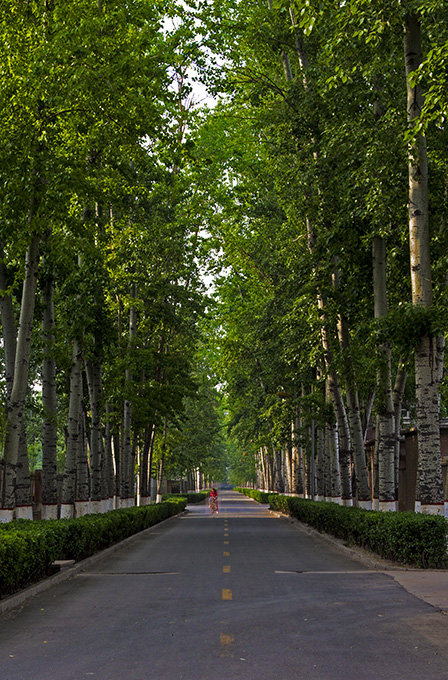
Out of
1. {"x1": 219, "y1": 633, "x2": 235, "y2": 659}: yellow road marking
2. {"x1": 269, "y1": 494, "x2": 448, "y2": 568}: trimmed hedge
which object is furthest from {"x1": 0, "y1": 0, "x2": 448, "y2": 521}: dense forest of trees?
{"x1": 219, "y1": 633, "x2": 235, "y2": 659}: yellow road marking

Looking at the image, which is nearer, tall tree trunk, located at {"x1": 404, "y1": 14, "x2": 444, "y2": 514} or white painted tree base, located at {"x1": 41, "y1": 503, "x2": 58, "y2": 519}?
tall tree trunk, located at {"x1": 404, "y1": 14, "x2": 444, "y2": 514}

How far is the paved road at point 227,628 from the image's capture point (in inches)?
291

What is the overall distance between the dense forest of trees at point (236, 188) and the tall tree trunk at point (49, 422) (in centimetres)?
6

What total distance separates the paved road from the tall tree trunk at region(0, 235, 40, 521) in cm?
214

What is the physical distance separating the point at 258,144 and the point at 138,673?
29914 mm

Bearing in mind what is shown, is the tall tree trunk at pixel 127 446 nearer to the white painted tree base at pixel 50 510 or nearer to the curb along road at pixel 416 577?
the white painted tree base at pixel 50 510

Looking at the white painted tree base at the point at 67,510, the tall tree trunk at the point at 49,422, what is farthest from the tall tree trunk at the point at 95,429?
the tall tree trunk at the point at 49,422

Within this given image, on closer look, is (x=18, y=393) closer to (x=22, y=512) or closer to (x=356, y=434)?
(x=22, y=512)

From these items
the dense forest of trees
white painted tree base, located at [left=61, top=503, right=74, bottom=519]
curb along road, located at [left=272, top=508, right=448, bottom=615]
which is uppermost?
the dense forest of trees

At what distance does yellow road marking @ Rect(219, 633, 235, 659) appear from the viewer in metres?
8.00

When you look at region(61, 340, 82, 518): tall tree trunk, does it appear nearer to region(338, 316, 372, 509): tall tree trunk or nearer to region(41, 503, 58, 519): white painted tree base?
region(41, 503, 58, 519): white painted tree base

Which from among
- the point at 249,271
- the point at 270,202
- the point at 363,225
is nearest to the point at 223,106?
the point at 270,202

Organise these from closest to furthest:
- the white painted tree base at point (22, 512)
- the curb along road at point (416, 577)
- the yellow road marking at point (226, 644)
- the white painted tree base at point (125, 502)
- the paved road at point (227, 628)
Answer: the paved road at point (227, 628) < the yellow road marking at point (226, 644) < the curb along road at point (416, 577) < the white painted tree base at point (22, 512) < the white painted tree base at point (125, 502)

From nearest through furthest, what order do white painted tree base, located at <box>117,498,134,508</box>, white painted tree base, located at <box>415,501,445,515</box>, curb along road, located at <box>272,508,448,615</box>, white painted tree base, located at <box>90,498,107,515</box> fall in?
curb along road, located at <box>272,508,448,615</box> → white painted tree base, located at <box>415,501,445,515</box> → white painted tree base, located at <box>90,498,107,515</box> → white painted tree base, located at <box>117,498,134,508</box>
